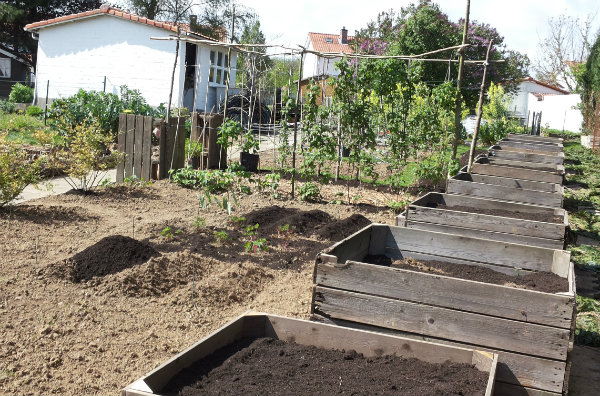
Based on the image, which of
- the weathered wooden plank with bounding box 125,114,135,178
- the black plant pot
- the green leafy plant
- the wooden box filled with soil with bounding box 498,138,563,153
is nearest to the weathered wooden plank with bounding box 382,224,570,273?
the green leafy plant

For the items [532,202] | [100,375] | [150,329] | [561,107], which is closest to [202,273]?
[150,329]

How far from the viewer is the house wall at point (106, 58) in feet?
80.5

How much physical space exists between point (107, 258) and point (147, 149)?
5442 millimetres

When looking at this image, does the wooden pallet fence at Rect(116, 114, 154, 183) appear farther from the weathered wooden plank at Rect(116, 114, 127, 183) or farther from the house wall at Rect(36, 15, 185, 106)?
the house wall at Rect(36, 15, 185, 106)

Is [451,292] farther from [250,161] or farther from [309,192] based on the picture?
[250,161]

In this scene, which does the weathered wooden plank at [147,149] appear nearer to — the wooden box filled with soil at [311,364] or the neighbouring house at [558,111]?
the wooden box filled with soil at [311,364]

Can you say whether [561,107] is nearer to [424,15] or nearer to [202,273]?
[424,15]

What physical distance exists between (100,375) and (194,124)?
8.81m

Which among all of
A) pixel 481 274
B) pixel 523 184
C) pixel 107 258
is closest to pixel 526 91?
pixel 523 184

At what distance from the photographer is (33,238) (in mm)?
6746

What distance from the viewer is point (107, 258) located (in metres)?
5.66

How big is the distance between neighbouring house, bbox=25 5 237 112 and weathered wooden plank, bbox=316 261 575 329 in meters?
21.2

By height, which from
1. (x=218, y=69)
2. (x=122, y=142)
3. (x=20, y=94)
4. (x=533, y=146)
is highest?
(x=218, y=69)

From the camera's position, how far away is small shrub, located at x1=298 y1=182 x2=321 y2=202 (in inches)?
386
